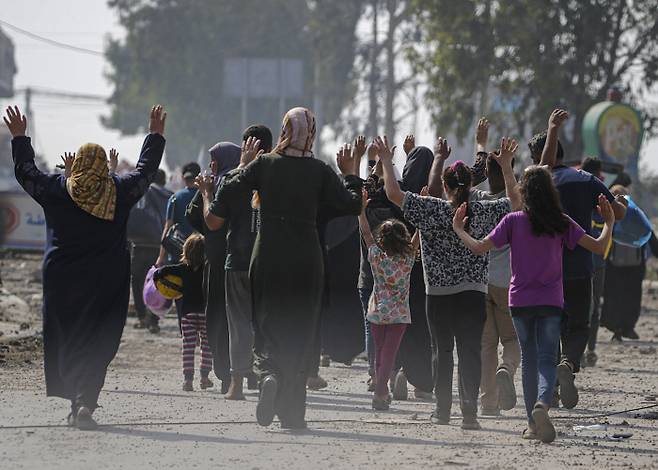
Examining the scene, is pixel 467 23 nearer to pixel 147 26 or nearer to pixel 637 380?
pixel 637 380

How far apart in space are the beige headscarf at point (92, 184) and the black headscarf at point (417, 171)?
2433 mm

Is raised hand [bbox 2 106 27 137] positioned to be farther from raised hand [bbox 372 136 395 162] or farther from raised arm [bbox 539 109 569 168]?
raised arm [bbox 539 109 569 168]

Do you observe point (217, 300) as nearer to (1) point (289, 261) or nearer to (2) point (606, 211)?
(1) point (289, 261)

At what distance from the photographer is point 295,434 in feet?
29.2

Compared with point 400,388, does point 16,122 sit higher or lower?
higher

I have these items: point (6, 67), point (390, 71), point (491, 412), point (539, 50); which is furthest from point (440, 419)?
point (6, 67)

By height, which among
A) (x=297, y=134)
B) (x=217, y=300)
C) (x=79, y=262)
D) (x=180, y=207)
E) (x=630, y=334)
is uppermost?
(x=297, y=134)

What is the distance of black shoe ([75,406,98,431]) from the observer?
9.01 metres

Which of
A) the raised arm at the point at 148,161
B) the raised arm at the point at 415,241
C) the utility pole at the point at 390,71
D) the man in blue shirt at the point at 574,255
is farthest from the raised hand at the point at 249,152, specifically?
the utility pole at the point at 390,71

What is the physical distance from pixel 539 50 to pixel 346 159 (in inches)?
1055

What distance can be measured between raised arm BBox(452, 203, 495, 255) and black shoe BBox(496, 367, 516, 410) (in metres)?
1.53

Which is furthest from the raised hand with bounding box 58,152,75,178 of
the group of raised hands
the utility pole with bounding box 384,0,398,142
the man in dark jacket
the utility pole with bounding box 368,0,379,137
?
the utility pole with bounding box 368,0,379,137

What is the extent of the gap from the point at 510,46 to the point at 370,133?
28.5m

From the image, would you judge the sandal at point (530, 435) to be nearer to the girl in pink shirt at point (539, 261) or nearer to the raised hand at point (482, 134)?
the girl in pink shirt at point (539, 261)
